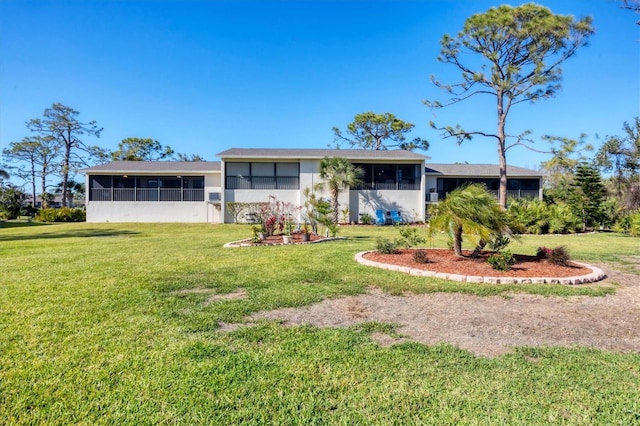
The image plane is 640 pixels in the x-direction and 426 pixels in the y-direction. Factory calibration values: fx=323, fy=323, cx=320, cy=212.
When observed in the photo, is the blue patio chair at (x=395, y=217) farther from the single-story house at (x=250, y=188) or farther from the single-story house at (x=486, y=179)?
the single-story house at (x=486, y=179)

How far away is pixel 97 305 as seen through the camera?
4.02 meters

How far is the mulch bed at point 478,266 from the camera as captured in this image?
5.84 m

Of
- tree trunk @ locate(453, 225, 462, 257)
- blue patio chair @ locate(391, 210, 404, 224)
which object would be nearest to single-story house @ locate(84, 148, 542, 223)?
blue patio chair @ locate(391, 210, 404, 224)

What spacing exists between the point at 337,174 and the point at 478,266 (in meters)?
14.8

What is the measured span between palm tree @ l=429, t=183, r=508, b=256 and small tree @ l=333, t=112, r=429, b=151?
1213 inches

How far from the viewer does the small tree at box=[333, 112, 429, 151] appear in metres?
35.9

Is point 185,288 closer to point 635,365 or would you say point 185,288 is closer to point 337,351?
point 337,351

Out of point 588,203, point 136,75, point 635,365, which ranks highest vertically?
point 136,75

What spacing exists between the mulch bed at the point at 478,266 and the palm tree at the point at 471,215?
0.56m

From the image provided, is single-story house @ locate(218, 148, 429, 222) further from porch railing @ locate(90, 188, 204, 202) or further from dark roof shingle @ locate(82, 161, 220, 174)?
porch railing @ locate(90, 188, 204, 202)

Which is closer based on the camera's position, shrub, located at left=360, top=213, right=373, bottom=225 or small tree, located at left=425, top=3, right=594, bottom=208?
small tree, located at left=425, top=3, right=594, bottom=208

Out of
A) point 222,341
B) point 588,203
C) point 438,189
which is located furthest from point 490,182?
point 222,341

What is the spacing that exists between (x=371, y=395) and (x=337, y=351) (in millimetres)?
690

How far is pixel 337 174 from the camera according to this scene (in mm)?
20562
